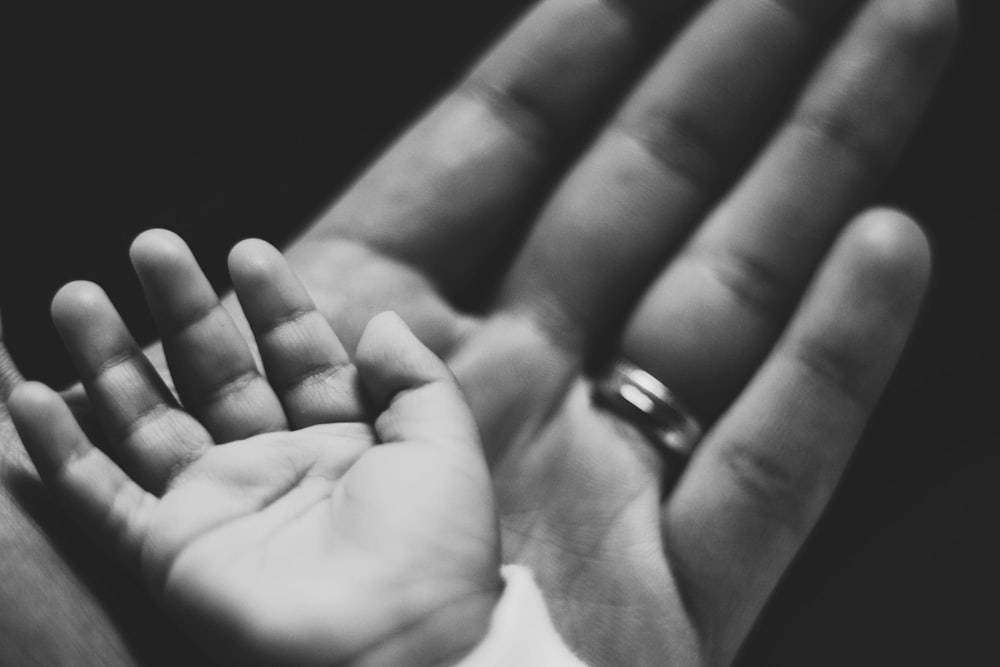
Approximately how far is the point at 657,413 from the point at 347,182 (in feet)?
1.63

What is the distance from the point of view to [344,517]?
67 cm

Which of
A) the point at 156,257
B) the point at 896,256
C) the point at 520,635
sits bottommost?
the point at 520,635

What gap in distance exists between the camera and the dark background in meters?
1.04

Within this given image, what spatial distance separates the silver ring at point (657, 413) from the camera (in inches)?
34.5

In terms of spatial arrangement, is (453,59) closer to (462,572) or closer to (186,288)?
(186,288)

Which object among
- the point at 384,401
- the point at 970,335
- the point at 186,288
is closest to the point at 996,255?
the point at 970,335

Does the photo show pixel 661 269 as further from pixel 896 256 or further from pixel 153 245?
pixel 153 245

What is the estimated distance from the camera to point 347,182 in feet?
3.56

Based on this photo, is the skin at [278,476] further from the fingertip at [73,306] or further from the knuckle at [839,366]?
the knuckle at [839,366]

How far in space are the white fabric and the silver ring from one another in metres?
0.20

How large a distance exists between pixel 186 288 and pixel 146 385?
9cm

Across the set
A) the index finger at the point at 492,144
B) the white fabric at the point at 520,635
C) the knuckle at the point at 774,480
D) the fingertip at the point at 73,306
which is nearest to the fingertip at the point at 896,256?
the knuckle at the point at 774,480

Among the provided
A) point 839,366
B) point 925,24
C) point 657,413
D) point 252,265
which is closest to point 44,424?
point 252,265

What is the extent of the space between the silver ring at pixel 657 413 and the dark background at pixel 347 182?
33cm
